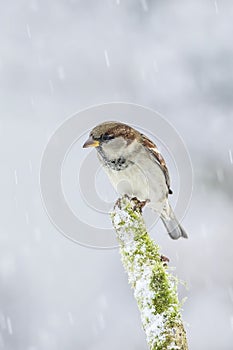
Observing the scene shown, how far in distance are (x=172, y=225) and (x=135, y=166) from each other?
78 cm

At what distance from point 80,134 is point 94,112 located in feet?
0.80

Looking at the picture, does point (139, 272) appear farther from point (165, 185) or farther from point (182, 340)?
point (165, 185)

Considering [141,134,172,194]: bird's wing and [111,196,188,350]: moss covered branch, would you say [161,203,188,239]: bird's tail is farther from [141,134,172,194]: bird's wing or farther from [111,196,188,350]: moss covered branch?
[111,196,188,350]: moss covered branch

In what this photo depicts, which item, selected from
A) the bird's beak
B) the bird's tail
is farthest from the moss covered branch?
the bird's tail

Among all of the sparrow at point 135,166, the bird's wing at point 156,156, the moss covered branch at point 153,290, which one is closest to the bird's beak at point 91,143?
the sparrow at point 135,166

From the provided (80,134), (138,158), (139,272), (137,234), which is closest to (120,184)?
(138,158)

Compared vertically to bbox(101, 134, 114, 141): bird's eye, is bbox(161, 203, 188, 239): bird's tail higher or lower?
lower

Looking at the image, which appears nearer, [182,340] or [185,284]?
[182,340]

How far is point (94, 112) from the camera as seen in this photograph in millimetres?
4465

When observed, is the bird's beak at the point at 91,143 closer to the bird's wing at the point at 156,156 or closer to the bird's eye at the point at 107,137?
the bird's eye at the point at 107,137

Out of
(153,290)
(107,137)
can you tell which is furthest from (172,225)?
(153,290)

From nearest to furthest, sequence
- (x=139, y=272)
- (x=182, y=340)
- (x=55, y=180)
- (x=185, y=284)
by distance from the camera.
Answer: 1. (x=182, y=340)
2. (x=139, y=272)
3. (x=185, y=284)
4. (x=55, y=180)

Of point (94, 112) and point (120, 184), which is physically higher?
point (94, 112)

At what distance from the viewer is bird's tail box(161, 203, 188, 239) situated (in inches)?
183
